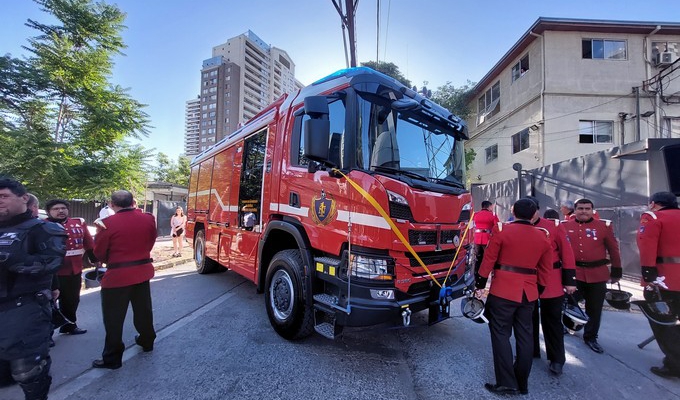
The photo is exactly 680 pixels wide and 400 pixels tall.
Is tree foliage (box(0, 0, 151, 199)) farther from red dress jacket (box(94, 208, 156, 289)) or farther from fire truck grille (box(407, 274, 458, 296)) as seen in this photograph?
fire truck grille (box(407, 274, 458, 296))

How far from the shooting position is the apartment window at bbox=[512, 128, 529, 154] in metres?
15.6

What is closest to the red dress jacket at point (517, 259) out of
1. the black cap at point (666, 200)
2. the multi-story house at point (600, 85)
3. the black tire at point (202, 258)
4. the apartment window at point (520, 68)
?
the black cap at point (666, 200)

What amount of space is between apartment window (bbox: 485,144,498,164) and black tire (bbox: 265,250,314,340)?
1758 centimetres

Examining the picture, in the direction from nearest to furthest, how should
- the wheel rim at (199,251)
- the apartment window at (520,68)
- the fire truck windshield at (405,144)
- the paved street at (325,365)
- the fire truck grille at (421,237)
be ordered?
the paved street at (325,365), the fire truck grille at (421,237), the fire truck windshield at (405,144), the wheel rim at (199,251), the apartment window at (520,68)

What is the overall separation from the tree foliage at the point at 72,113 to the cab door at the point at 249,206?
10405mm

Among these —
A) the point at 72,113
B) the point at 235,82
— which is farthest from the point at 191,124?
the point at 72,113

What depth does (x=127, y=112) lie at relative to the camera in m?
13.7

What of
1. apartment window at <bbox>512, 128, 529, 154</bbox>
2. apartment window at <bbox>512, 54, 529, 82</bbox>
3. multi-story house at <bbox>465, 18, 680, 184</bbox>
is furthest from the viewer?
apartment window at <bbox>512, 54, 529, 82</bbox>

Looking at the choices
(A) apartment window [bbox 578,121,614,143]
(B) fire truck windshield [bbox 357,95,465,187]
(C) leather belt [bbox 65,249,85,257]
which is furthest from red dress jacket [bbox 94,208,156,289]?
(A) apartment window [bbox 578,121,614,143]

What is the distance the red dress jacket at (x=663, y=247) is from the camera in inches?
132

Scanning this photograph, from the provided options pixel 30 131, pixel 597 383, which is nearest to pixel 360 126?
pixel 597 383

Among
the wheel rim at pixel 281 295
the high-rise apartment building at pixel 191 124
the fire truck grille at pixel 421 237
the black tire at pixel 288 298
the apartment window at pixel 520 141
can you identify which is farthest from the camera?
the high-rise apartment building at pixel 191 124

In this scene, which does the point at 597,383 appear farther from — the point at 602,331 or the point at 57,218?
the point at 57,218

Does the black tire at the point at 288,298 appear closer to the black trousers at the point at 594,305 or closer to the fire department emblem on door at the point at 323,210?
the fire department emblem on door at the point at 323,210
